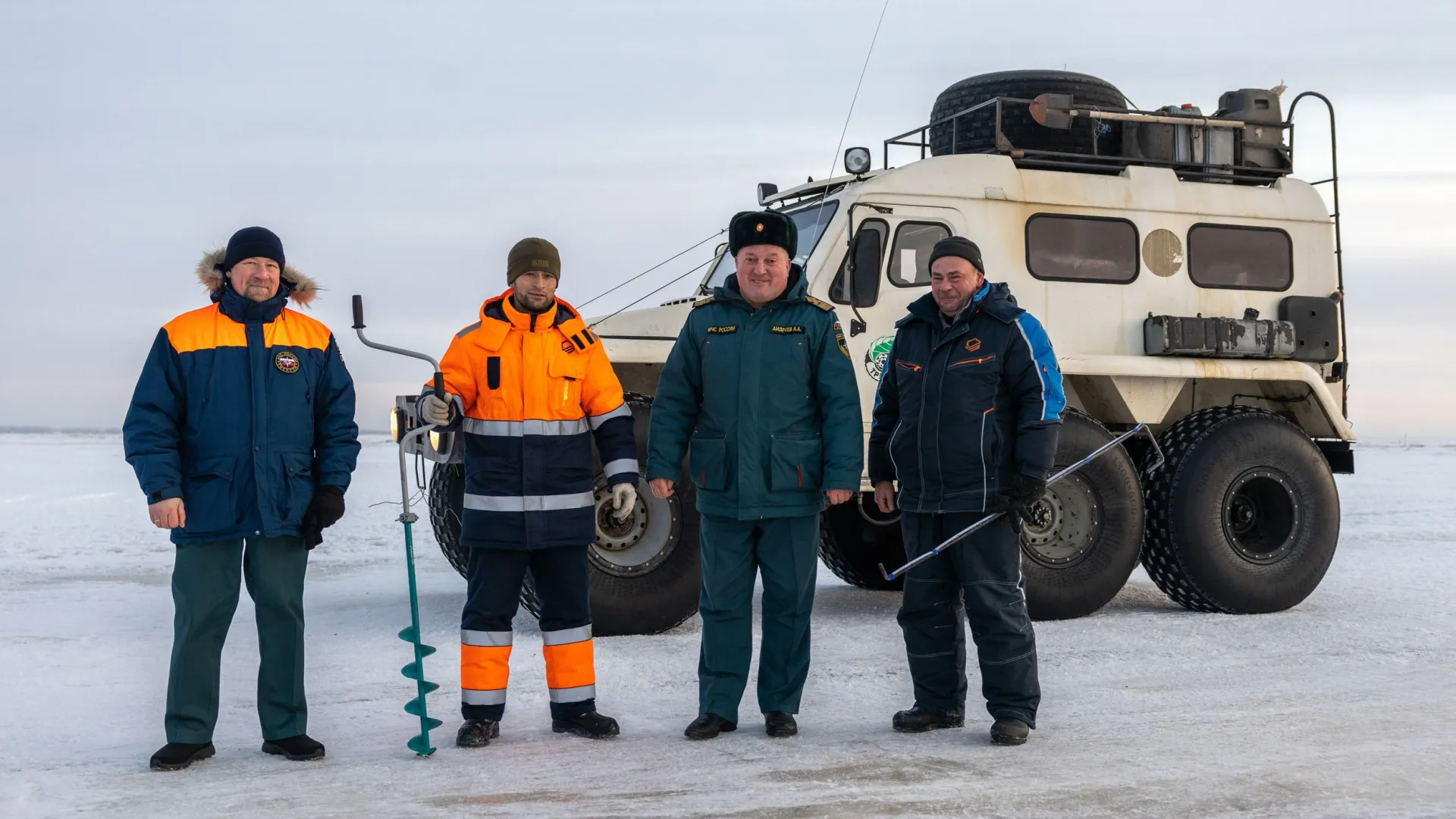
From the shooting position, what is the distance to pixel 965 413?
4.73 meters

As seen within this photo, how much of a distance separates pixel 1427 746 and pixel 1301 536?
3.76 meters

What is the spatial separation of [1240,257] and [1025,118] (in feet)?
5.25

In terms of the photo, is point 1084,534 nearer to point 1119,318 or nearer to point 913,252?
point 1119,318

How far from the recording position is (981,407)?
4.73 m

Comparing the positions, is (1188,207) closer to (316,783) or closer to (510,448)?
(510,448)

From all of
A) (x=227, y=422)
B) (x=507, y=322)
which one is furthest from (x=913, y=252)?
(x=227, y=422)

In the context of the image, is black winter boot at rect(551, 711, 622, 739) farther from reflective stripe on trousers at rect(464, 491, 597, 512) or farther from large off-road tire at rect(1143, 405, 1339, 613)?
large off-road tire at rect(1143, 405, 1339, 613)

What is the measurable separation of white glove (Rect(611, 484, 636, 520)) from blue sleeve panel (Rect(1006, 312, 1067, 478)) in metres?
1.36

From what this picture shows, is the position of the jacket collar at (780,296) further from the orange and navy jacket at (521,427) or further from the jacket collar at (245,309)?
Result: the jacket collar at (245,309)

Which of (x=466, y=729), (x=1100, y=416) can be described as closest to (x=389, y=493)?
(x=1100, y=416)

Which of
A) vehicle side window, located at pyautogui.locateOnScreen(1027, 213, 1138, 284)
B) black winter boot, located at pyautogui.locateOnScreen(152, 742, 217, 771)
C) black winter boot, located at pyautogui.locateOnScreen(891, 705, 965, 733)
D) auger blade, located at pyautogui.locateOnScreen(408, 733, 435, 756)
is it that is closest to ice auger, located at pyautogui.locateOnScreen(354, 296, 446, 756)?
auger blade, located at pyautogui.locateOnScreen(408, 733, 435, 756)

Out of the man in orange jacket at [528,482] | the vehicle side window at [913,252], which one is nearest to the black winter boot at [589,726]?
the man in orange jacket at [528,482]

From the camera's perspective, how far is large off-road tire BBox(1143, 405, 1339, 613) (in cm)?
786

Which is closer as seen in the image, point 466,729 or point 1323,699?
point 466,729
